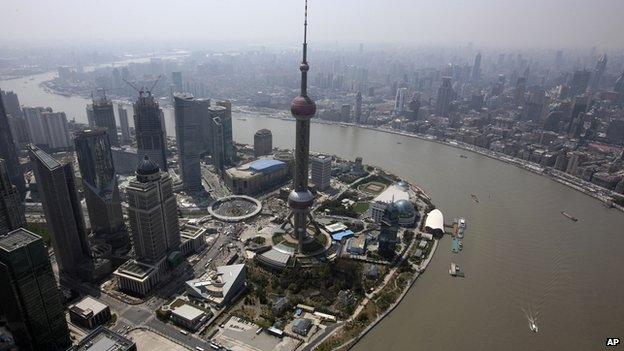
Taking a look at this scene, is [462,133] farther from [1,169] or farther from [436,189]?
[1,169]

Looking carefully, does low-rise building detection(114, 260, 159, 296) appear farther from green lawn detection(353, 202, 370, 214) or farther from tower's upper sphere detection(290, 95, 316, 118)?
green lawn detection(353, 202, 370, 214)

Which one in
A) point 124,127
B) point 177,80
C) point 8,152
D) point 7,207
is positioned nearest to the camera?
point 7,207

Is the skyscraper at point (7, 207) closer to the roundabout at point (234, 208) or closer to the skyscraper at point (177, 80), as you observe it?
the roundabout at point (234, 208)

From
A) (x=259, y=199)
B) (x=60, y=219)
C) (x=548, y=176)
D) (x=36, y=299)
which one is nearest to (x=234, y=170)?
(x=259, y=199)

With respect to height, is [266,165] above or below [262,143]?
above

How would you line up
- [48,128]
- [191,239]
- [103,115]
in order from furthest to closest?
[48,128]
[103,115]
[191,239]

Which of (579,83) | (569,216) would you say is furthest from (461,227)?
(579,83)

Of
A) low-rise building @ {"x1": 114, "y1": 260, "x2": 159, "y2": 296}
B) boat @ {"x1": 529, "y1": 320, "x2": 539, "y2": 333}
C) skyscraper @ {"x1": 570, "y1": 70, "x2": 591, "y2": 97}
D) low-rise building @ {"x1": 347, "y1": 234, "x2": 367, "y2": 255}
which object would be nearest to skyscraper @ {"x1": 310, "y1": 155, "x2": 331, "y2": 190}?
low-rise building @ {"x1": 347, "y1": 234, "x2": 367, "y2": 255}

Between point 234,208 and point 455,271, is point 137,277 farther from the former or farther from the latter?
point 455,271
